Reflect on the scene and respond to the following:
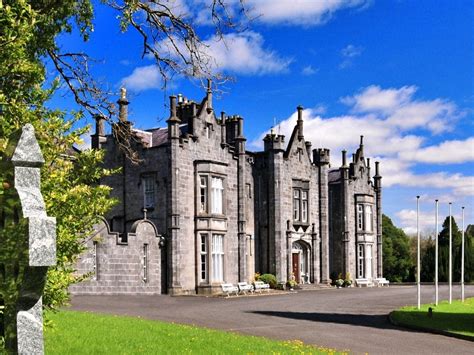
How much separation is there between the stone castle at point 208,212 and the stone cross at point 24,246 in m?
24.1

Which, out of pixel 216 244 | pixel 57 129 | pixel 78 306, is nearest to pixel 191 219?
pixel 216 244

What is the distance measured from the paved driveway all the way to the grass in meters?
2.35

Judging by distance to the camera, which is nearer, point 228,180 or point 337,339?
point 337,339

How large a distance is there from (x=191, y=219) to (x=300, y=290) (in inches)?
385

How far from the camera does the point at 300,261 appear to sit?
4478 centimetres

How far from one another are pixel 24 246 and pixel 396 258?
220ft

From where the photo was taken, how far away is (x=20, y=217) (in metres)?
5.42

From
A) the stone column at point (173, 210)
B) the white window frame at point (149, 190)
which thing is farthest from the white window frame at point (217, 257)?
the white window frame at point (149, 190)

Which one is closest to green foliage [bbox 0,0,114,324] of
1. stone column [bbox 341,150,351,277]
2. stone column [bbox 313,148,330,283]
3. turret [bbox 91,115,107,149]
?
turret [bbox 91,115,107,149]

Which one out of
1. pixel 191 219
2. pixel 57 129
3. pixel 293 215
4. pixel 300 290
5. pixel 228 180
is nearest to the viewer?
pixel 57 129

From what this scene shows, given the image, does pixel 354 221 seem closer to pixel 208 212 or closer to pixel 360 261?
pixel 360 261

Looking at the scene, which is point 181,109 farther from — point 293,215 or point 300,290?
point 300,290

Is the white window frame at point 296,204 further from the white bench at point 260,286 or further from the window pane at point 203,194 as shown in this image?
the window pane at point 203,194

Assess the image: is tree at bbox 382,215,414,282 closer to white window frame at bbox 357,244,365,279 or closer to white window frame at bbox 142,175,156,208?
white window frame at bbox 357,244,365,279
